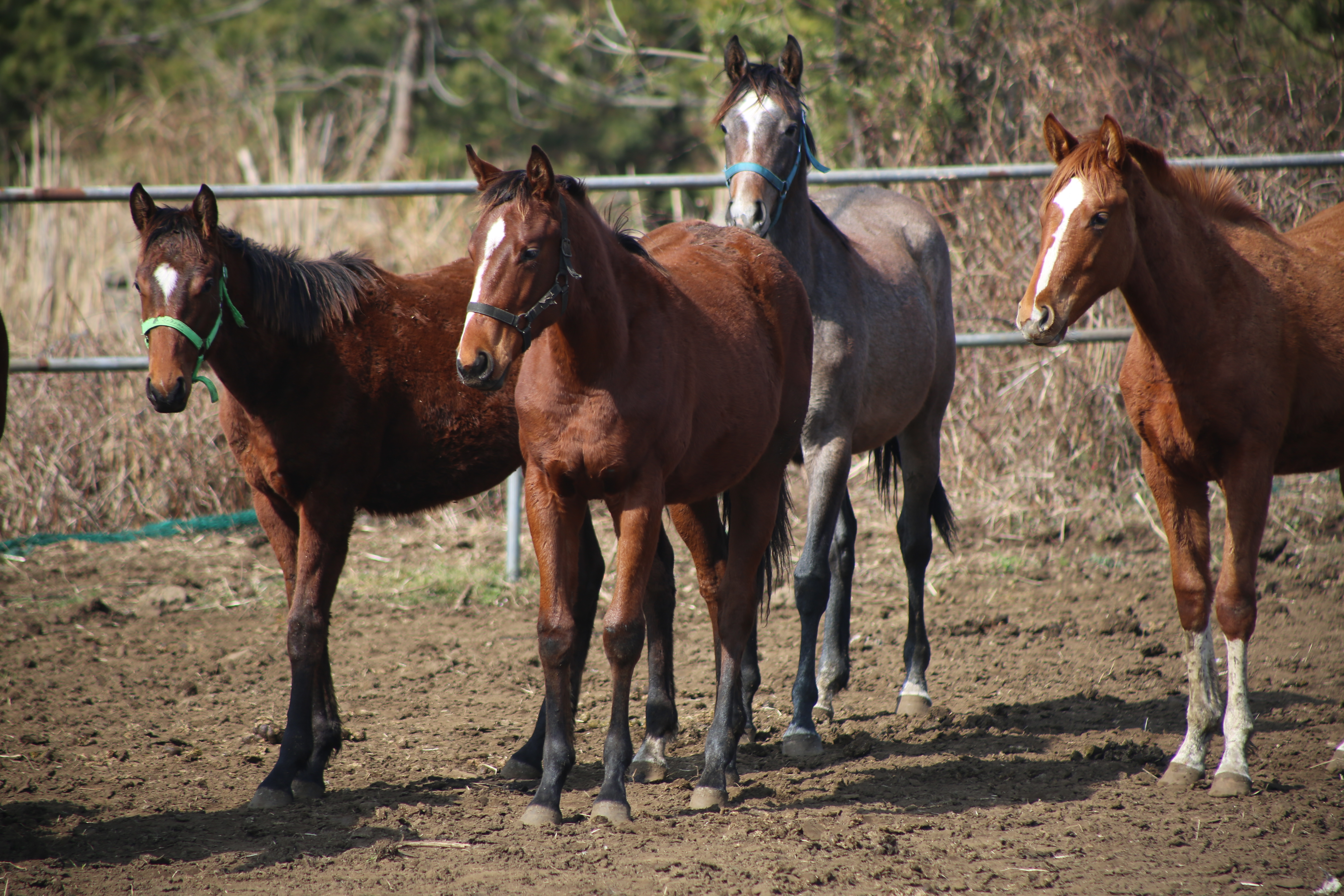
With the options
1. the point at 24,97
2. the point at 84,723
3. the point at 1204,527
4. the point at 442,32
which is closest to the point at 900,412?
the point at 1204,527

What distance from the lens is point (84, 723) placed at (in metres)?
4.41

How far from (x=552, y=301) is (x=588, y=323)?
16 cm

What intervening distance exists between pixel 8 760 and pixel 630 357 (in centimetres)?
272

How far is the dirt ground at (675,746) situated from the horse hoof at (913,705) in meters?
0.06

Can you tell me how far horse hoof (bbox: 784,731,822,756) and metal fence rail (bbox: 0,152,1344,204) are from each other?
9.53 ft

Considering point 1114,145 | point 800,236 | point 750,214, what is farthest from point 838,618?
point 1114,145

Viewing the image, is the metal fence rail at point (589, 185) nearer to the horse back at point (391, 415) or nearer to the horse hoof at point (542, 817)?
the horse back at point (391, 415)

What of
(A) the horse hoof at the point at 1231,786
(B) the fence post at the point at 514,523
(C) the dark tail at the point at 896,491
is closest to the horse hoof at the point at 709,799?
(A) the horse hoof at the point at 1231,786

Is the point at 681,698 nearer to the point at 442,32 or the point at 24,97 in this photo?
the point at 24,97

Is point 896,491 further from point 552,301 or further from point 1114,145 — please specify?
point 552,301

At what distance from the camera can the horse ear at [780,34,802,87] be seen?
4.87m

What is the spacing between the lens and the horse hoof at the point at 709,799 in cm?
348

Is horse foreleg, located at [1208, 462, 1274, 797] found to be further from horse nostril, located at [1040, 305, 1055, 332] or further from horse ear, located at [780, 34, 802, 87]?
horse ear, located at [780, 34, 802, 87]

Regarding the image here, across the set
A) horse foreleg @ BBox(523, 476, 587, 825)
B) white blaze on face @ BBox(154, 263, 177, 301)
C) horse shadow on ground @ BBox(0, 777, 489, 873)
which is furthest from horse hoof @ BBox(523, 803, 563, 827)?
white blaze on face @ BBox(154, 263, 177, 301)
